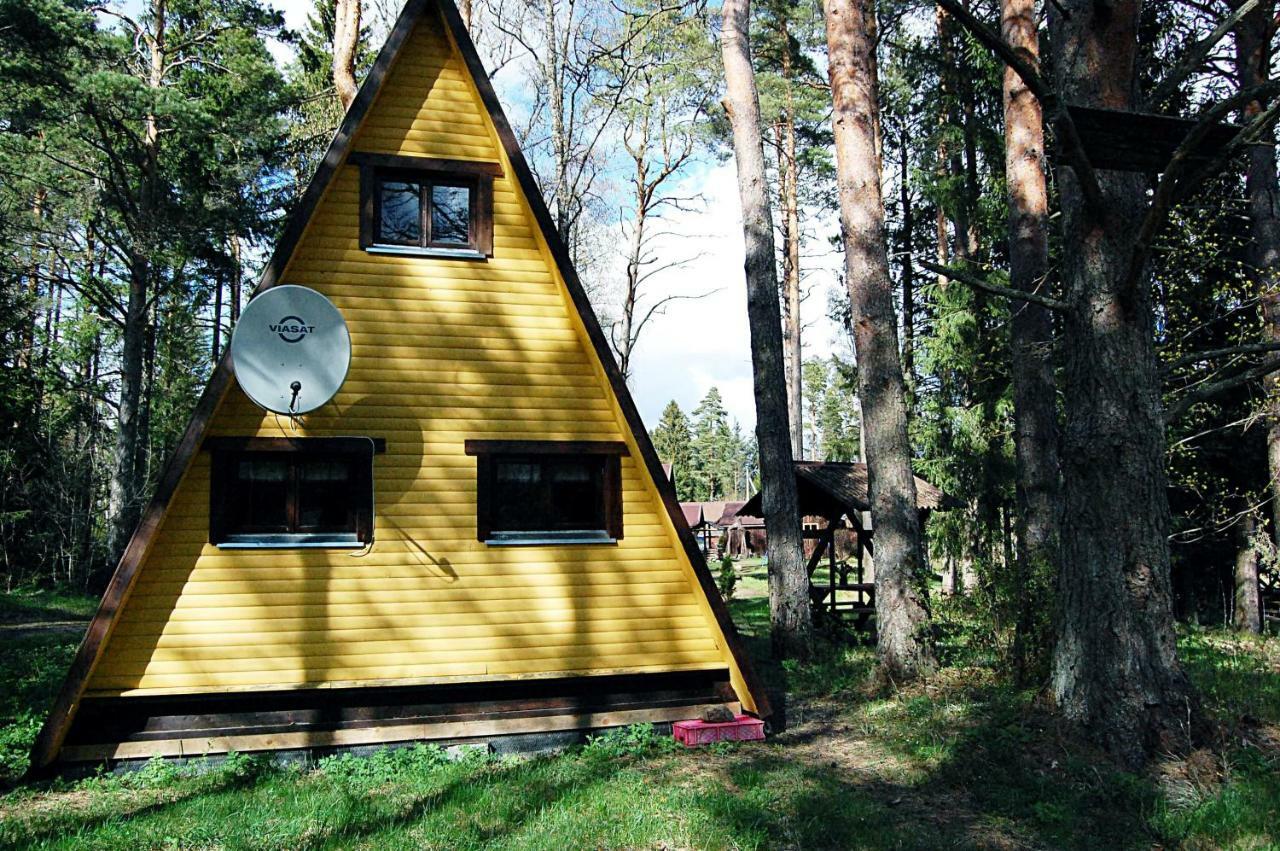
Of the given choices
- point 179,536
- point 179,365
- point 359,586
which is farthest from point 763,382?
point 179,365

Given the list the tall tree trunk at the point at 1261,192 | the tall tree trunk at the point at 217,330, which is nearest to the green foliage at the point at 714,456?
the tall tree trunk at the point at 217,330

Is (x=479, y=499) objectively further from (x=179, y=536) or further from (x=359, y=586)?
(x=179, y=536)

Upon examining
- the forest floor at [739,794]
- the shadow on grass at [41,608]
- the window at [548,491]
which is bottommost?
the forest floor at [739,794]

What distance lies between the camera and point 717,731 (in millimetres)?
8375

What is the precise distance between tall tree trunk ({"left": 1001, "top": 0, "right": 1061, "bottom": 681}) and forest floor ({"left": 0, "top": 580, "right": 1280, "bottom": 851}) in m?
4.88

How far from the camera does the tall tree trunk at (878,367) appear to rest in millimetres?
10289

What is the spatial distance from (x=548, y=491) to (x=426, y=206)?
305cm

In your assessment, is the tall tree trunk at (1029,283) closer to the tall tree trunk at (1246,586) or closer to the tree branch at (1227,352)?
the tall tree trunk at (1246,586)

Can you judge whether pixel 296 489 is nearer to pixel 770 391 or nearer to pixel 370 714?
pixel 370 714

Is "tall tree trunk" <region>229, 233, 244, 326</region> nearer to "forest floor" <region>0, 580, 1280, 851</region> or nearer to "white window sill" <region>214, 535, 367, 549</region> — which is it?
"forest floor" <region>0, 580, 1280, 851</region>

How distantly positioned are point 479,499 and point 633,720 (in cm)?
259

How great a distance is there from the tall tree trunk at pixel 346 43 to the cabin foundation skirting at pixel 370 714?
8.29 metres

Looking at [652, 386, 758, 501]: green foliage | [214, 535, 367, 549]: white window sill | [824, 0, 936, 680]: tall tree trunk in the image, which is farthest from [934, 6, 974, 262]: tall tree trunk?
[652, 386, 758, 501]: green foliage

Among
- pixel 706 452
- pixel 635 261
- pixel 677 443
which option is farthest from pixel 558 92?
pixel 706 452
